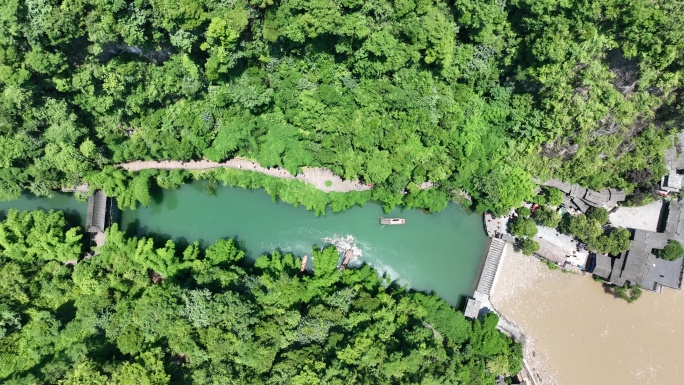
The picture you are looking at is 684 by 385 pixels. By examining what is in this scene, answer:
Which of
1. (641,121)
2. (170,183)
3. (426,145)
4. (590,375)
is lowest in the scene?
(590,375)

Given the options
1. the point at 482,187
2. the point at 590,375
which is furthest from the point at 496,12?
the point at 590,375

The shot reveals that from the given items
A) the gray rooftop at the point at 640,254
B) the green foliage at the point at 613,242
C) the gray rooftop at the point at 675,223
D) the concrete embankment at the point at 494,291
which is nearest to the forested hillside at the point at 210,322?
the concrete embankment at the point at 494,291

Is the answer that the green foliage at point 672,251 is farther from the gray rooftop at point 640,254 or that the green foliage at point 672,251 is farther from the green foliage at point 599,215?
the green foliage at point 599,215

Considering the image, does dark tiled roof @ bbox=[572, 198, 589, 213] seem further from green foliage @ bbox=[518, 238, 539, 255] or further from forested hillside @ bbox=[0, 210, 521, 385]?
forested hillside @ bbox=[0, 210, 521, 385]

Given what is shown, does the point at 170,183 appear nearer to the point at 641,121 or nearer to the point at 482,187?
the point at 482,187

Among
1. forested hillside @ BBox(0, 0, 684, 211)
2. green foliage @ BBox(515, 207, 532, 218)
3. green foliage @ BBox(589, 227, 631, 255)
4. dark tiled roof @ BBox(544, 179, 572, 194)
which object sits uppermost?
forested hillside @ BBox(0, 0, 684, 211)

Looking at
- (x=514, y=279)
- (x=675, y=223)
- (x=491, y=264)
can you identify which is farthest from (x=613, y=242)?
(x=491, y=264)

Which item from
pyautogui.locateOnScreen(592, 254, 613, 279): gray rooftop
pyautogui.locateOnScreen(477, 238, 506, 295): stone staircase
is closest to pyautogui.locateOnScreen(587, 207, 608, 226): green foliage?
pyautogui.locateOnScreen(592, 254, 613, 279): gray rooftop
